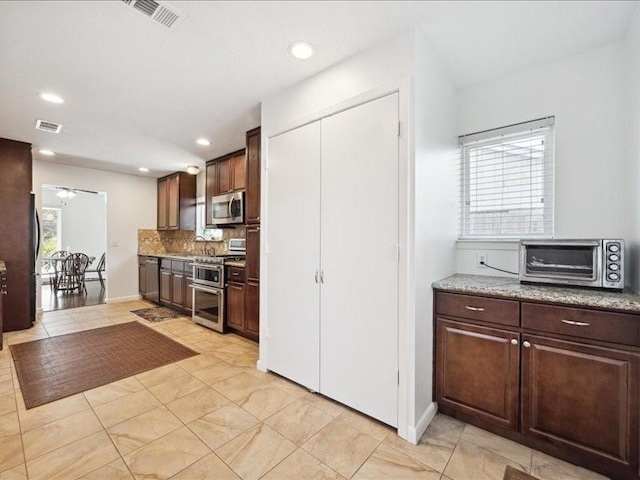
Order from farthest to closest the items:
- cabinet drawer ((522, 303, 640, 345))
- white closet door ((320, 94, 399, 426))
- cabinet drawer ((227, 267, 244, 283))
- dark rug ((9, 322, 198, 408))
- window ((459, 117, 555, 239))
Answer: cabinet drawer ((227, 267, 244, 283))
dark rug ((9, 322, 198, 408))
window ((459, 117, 555, 239))
white closet door ((320, 94, 399, 426))
cabinet drawer ((522, 303, 640, 345))

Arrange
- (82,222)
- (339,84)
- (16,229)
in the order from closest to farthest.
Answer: (339,84) → (16,229) → (82,222)

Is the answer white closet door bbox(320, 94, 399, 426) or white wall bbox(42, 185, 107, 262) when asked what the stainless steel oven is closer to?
white closet door bbox(320, 94, 399, 426)

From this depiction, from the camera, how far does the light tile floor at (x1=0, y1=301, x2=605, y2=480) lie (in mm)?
1590

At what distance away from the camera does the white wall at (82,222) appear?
346 inches

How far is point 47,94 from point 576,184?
426 cm

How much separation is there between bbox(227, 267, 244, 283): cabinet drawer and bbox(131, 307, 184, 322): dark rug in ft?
5.33

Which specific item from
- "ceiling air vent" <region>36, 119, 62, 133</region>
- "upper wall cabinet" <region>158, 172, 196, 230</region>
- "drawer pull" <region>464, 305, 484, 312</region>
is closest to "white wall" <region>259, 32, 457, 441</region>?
"drawer pull" <region>464, 305, 484, 312</region>

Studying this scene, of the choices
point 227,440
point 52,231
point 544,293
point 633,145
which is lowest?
point 227,440

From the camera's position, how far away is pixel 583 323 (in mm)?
1587

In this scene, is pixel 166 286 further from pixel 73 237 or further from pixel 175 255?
pixel 73 237

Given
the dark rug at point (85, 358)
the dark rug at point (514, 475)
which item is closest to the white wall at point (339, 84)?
the dark rug at point (514, 475)

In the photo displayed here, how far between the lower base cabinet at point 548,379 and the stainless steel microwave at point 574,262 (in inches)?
11.4

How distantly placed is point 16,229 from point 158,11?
395 centimetres

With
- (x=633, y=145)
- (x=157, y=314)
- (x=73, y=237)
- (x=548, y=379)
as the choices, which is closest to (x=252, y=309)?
(x=157, y=314)
